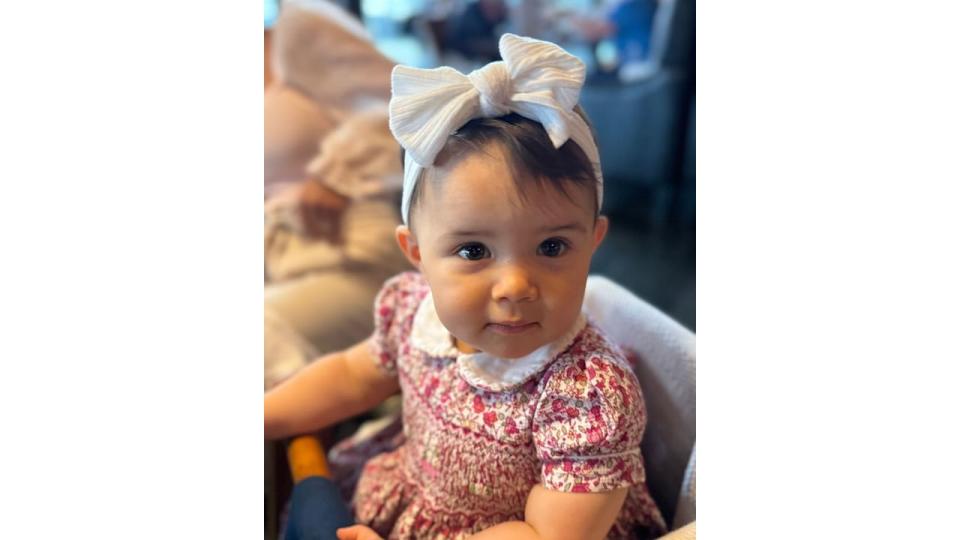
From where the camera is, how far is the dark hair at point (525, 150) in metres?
0.65

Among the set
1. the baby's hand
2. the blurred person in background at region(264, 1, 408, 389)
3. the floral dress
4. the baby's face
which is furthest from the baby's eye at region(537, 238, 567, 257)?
the blurred person in background at region(264, 1, 408, 389)

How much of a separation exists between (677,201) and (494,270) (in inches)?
94.4

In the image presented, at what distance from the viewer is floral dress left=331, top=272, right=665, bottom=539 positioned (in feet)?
2.28

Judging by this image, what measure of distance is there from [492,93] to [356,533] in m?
0.46

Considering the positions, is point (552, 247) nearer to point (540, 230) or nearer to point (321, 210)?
point (540, 230)

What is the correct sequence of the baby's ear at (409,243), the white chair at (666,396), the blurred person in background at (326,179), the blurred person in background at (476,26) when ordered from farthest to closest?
the blurred person in background at (476,26)
the blurred person in background at (326,179)
the white chair at (666,396)
the baby's ear at (409,243)

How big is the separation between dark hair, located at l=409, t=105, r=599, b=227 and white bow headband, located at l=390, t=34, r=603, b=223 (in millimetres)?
11

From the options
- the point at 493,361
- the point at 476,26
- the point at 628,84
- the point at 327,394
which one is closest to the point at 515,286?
the point at 493,361

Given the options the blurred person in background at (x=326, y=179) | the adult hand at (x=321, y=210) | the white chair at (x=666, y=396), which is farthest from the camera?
the adult hand at (x=321, y=210)

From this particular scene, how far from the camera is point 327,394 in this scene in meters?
0.96

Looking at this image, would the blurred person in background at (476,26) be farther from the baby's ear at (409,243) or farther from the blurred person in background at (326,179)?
the baby's ear at (409,243)

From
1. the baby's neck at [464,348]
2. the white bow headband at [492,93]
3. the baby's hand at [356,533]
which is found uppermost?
the white bow headband at [492,93]

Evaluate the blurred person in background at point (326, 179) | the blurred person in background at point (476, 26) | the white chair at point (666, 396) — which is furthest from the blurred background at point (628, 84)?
A: the white chair at point (666, 396)

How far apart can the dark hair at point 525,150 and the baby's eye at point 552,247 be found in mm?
42
